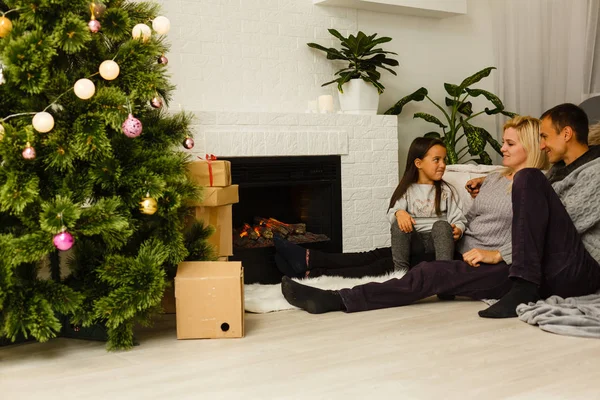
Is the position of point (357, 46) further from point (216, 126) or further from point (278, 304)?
point (278, 304)

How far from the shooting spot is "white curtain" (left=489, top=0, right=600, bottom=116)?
14.7 feet

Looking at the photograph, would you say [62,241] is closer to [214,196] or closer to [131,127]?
[131,127]

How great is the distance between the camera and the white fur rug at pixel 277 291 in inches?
119

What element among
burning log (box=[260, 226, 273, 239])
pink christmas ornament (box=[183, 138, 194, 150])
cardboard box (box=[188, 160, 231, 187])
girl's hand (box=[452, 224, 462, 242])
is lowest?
burning log (box=[260, 226, 273, 239])

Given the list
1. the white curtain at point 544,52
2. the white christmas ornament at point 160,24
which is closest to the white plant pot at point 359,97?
the white curtain at point 544,52

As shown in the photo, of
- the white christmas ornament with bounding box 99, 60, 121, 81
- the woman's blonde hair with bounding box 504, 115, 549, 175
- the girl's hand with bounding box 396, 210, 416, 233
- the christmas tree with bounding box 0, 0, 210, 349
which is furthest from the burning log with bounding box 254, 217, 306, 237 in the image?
the white christmas ornament with bounding box 99, 60, 121, 81

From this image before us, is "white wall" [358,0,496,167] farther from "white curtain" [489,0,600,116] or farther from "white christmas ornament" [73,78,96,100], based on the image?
"white christmas ornament" [73,78,96,100]

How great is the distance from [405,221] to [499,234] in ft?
1.47

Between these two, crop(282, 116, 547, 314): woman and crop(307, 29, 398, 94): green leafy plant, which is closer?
crop(282, 116, 547, 314): woman

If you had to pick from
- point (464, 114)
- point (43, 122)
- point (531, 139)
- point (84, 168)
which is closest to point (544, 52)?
point (464, 114)

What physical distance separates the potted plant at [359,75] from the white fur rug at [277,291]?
46.0 inches

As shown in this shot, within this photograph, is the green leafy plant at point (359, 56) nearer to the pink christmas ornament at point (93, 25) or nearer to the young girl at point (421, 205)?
the young girl at point (421, 205)

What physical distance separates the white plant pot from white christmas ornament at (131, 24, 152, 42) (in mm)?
2024

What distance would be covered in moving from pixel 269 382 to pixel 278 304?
3.42ft
